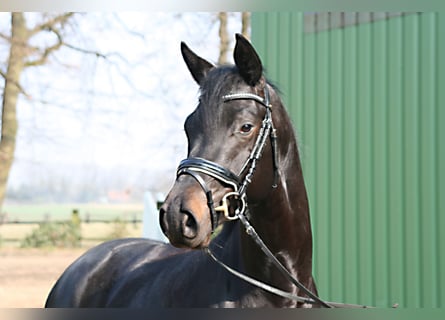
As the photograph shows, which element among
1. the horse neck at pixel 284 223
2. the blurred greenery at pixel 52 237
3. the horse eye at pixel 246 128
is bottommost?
the blurred greenery at pixel 52 237

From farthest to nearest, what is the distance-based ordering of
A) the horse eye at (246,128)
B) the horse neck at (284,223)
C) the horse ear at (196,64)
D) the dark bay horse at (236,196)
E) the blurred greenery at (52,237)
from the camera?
the blurred greenery at (52,237)
the horse ear at (196,64)
the horse neck at (284,223)
the horse eye at (246,128)
the dark bay horse at (236,196)

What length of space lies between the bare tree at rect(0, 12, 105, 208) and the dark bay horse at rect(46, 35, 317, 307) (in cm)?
947

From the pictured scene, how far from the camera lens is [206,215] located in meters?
2.26

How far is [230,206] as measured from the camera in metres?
2.40

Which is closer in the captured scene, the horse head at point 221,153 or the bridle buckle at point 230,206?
the horse head at point 221,153

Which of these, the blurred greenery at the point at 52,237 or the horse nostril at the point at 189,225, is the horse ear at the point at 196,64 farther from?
the blurred greenery at the point at 52,237

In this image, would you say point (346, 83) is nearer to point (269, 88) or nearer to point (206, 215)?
point (269, 88)

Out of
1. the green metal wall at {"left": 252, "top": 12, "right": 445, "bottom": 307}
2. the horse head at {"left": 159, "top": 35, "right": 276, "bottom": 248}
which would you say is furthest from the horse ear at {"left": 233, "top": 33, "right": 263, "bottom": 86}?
the green metal wall at {"left": 252, "top": 12, "right": 445, "bottom": 307}

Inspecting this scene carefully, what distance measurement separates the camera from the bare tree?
1138cm

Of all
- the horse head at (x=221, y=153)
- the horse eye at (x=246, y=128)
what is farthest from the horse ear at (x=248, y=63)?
the horse eye at (x=246, y=128)

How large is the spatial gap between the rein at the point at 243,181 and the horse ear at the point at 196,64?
0.33 m

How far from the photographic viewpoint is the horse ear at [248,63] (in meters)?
2.48

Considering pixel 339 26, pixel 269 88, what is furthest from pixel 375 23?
pixel 269 88

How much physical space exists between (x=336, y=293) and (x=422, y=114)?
2.07 metres
